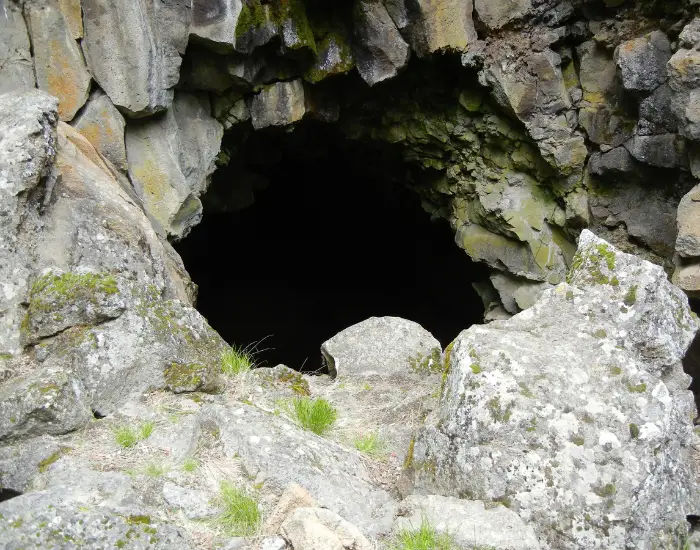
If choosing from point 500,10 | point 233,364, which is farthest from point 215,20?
point 233,364

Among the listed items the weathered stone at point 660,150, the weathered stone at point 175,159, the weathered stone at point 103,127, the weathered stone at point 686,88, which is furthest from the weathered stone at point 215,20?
the weathered stone at point 660,150

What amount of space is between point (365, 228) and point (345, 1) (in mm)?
5895

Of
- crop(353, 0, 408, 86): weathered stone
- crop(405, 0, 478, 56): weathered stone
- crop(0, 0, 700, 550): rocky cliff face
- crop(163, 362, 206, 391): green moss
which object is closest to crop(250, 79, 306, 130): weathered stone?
crop(0, 0, 700, 550): rocky cliff face

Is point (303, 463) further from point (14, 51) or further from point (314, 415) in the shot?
point (14, 51)

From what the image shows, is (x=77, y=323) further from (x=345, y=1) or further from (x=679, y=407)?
(x=345, y=1)

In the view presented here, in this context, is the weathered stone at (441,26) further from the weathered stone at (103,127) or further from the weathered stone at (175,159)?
the weathered stone at (103,127)


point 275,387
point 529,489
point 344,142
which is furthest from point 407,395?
point 344,142

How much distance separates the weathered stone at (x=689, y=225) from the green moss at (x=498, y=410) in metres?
4.92

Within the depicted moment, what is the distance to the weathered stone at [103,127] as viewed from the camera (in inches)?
267

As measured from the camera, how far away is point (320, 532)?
96.0 inches

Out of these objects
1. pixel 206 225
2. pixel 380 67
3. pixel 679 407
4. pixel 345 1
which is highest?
pixel 345 1

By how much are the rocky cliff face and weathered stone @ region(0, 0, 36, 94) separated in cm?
2

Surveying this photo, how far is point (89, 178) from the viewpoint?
481 centimetres

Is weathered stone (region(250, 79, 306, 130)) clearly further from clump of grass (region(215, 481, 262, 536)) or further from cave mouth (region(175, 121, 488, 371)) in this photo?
clump of grass (region(215, 481, 262, 536))
